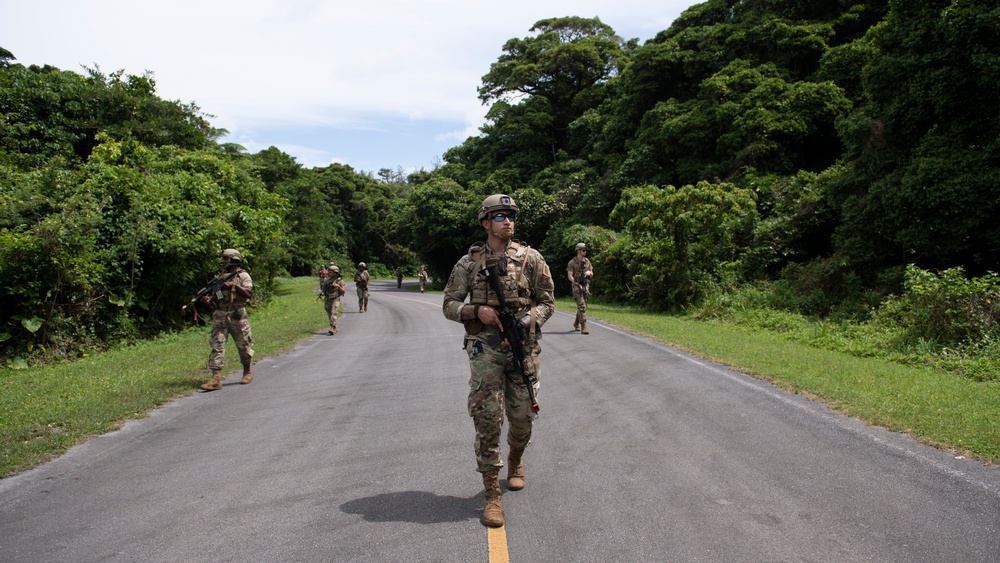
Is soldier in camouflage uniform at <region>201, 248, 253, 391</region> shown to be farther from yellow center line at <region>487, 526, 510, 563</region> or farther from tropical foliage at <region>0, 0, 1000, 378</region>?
yellow center line at <region>487, 526, 510, 563</region>

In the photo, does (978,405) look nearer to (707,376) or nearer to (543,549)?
(707,376)

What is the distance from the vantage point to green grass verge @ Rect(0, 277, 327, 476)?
6.02 metres

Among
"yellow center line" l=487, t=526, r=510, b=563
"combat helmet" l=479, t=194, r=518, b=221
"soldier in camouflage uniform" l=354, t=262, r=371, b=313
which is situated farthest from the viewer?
"soldier in camouflage uniform" l=354, t=262, r=371, b=313

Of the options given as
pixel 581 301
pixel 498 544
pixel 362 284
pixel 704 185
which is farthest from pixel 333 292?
pixel 498 544

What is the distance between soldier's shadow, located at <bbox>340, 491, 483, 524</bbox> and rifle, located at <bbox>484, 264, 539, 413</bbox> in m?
0.80

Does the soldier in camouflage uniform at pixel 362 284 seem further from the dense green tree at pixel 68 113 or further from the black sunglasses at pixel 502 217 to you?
the black sunglasses at pixel 502 217

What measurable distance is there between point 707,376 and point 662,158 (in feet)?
80.5

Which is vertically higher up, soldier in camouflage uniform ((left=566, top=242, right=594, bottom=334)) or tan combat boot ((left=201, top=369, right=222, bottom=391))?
soldier in camouflage uniform ((left=566, top=242, right=594, bottom=334))

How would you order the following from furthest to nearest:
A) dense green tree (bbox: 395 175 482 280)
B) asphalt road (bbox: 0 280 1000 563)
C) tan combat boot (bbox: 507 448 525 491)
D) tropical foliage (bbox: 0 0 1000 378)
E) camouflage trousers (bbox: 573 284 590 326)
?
dense green tree (bbox: 395 175 482 280), camouflage trousers (bbox: 573 284 590 326), tropical foliage (bbox: 0 0 1000 378), tan combat boot (bbox: 507 448 525 491), asphalt road (bbox: 0 280 1000 563)

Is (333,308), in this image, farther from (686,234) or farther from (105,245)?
(686,234)

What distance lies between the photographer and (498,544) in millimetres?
3682

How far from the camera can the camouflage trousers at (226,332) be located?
8.67 meters

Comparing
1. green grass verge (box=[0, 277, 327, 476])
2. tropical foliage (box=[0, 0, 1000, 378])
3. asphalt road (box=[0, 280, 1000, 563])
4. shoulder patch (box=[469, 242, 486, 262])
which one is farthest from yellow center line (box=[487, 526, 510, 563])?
tropical foliage (box=[0, 0, 1000, 378])

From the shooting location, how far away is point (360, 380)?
901 centimetres
